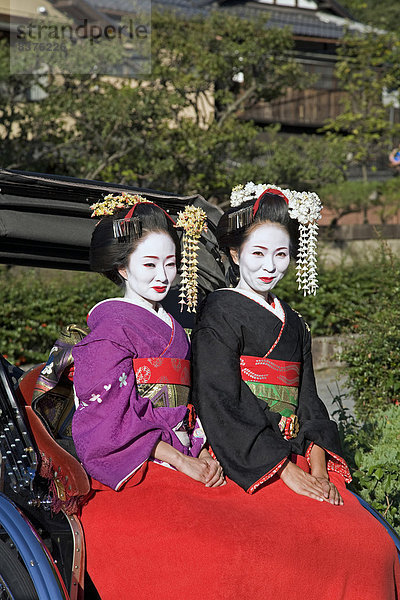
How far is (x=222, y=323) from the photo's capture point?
269 centimetres

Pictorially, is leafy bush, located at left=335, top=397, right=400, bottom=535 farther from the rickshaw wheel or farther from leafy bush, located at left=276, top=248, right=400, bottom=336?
leafy bush, located at left=276, top=248, right=400, bottom=336

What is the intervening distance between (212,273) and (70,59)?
6254mm

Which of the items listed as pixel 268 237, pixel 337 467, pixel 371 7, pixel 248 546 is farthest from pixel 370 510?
pixel 371 7

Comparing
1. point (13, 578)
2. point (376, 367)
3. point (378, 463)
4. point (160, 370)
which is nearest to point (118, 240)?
point (160, 370)

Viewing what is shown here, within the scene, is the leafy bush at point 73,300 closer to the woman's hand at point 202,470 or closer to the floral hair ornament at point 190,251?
the floral hair ornament at point 190,251

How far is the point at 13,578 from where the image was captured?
223 centimetres

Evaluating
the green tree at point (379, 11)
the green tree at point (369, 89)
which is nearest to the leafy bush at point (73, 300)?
the green tree at point (369, 89)

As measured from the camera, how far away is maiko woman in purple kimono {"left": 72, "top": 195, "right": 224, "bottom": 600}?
2322mm

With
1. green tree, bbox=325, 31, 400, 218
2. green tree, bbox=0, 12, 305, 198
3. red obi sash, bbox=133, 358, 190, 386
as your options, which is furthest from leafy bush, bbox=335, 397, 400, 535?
green tree, bbox=325, 31, 400, 218

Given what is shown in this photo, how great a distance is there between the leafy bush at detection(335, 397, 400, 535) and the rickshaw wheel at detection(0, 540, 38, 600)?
1.60 m

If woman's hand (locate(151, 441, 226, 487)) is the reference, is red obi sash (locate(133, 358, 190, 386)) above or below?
above

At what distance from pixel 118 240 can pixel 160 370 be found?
51cm

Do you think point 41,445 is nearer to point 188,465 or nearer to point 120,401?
point 120,401

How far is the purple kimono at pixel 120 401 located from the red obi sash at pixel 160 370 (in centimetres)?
2
